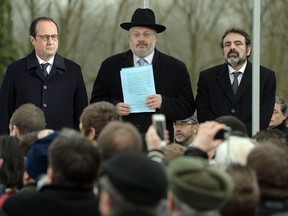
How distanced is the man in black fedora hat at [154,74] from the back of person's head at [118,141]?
129 inches

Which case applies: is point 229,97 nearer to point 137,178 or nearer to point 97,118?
point 97,118

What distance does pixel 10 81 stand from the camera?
847 centimetres

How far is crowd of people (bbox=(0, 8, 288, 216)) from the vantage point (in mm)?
4051

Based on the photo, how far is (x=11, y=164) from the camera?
5582 millimetres

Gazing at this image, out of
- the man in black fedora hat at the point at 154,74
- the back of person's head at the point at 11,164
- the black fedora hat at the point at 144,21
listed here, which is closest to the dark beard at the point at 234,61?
the man in black fedora hat at the point at 154,74

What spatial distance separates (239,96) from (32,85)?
1923 millimetres

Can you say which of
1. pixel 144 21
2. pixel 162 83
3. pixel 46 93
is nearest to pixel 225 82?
pixel 162 83

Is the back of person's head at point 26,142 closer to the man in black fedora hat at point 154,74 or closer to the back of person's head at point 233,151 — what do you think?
the back of person's head at point 233,151

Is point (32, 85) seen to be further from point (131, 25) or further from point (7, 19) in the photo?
point (7, 19)

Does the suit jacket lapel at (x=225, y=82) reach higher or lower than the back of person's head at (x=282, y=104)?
higher

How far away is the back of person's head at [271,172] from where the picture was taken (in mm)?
4789

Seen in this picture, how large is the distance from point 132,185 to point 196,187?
0.28 m

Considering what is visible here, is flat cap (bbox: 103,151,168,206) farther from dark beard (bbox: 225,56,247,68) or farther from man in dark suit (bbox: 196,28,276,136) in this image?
dark beard (bbox: 225,56,247,68)

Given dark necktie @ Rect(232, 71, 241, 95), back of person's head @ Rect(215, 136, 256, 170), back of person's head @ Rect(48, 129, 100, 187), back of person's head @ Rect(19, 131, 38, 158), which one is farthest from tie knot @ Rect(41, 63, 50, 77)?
back of person's head @ Rect(48, 129, 100, 187)
